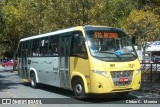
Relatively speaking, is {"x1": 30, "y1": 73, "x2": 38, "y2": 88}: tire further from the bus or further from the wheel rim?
the wheel rim

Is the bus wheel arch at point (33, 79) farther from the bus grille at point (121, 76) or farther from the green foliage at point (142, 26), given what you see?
the green foliage at point (142, 26)

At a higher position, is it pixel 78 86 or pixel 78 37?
pixel 78 37

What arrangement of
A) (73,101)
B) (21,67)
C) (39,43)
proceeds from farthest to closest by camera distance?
1. (21,67)
2. (39,43)
3. (73,101)

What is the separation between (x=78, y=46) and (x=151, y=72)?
796cm

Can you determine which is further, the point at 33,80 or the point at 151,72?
the point at 151,72

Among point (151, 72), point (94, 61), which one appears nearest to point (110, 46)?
point (94, 61)

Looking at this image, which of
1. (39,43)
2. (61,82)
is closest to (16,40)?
(39,43)

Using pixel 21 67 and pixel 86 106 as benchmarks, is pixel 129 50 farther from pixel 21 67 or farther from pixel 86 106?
pixel 21 67

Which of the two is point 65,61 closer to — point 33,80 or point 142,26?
point 33,80

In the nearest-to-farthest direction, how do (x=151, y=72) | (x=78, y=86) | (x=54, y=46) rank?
(x=78, y=86) → (x=54, y=46) → (x=151, y=72)

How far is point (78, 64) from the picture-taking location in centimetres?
1423

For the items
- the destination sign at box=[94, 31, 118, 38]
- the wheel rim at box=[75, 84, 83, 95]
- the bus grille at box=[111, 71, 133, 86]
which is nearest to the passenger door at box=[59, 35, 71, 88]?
the wheel rim at box=[75, 84, 83, 95]

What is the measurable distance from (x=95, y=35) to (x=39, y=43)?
523 cm

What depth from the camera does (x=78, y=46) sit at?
47.2 feet
